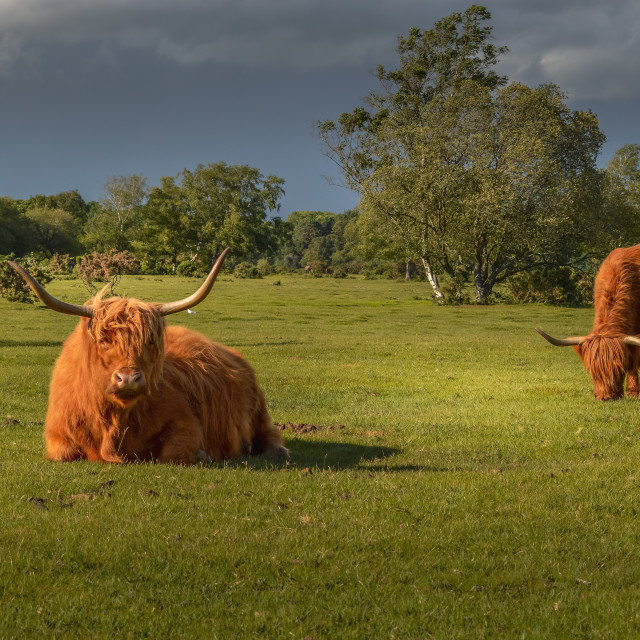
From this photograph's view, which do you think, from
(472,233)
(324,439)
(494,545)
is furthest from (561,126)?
(494,545)

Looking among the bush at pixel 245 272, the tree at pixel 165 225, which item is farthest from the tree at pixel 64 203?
the bush at pixel 245 272

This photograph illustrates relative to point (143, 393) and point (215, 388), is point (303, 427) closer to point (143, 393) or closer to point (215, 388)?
point (215, 388)

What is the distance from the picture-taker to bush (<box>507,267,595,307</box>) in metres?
48.4

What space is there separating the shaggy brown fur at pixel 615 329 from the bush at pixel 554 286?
33910 mm

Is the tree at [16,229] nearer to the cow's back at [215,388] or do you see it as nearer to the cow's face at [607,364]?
the cow's face at [607,364]

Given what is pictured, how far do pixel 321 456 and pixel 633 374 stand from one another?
8157 mm

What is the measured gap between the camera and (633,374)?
14.5m

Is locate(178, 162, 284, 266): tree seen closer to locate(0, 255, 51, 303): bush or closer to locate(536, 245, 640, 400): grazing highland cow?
locate(0, 255, 51, 303): bush

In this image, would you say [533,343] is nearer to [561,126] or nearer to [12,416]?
[12,416]

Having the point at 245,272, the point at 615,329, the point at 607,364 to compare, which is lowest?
the point at 607,364

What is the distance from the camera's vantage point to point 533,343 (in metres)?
25.5

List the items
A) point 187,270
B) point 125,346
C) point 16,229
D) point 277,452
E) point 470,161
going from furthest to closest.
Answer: point 16,229, point 187,270, point 470,161, point 277,452, point 125,346

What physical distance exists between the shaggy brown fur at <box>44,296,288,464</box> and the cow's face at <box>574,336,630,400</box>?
304 inches

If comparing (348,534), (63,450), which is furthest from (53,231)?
(348,534)
